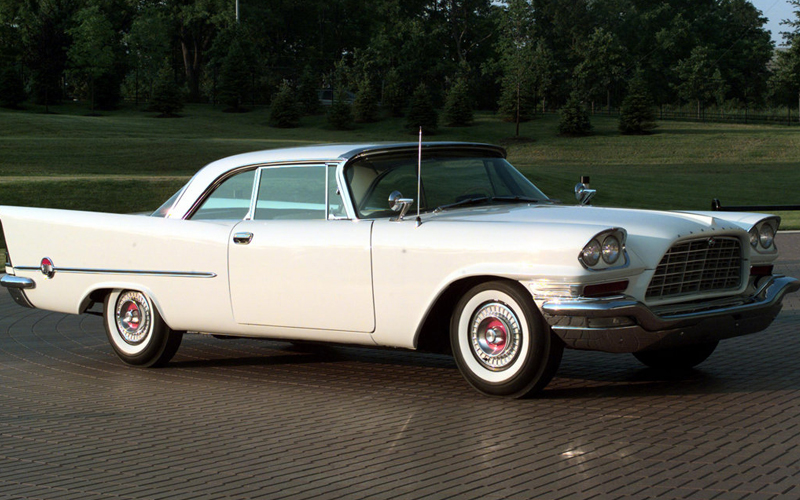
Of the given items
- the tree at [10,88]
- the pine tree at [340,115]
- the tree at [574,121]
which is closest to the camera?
the tree at [574,121]

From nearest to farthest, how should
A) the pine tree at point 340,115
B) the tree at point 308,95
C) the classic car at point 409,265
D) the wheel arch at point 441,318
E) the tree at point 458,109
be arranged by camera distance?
1. the classic car at point 409,265
2. the wheel arch at point 441,318
3. the pine tree at point 340,115
4. the tree at point 458,109
5. the tree at point 308,95

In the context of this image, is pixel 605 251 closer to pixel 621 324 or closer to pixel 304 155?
pixel 621 324

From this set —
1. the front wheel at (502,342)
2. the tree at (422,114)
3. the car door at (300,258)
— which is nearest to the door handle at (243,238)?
the car door at (300,258)

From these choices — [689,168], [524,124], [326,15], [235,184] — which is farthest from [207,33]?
[235,184]

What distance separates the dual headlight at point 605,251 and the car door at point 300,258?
148 centimetres

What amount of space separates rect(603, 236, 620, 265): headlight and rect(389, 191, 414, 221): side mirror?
4.25 ft

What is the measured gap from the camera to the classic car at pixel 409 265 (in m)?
5.56

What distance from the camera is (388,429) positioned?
530 centimetres

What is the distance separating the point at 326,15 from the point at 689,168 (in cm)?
4723

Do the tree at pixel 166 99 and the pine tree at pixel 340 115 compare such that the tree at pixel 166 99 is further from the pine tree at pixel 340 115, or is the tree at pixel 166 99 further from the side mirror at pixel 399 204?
the side mirror at pixel 399 204

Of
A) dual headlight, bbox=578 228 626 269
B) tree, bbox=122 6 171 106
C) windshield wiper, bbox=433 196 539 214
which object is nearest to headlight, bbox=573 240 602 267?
dual headlight, bbox=578 228 626 269

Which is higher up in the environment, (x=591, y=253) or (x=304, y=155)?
(x=304, y=155)

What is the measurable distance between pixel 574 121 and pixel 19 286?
5247 centimetres

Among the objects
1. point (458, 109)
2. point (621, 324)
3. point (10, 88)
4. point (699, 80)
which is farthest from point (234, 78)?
point (621, 324)
